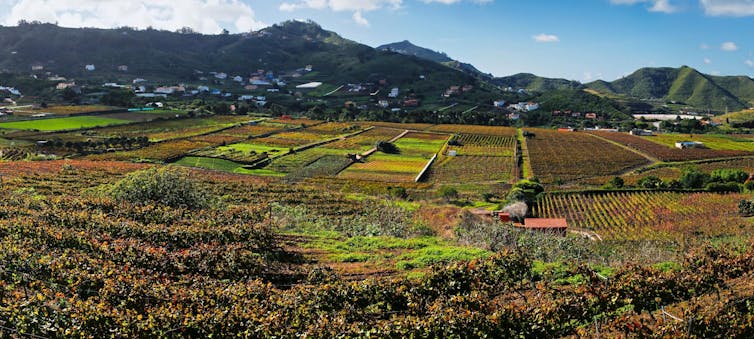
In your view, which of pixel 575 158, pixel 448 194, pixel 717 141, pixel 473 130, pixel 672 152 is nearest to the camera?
pixel 448 194

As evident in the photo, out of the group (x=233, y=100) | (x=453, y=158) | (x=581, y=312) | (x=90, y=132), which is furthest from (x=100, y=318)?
(x=233, y=100)

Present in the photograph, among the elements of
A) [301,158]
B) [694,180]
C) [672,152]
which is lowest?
[694,180]

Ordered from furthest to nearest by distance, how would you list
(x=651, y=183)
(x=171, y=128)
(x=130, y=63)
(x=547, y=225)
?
(x=130, y=63)
(x=171, y=128)
(x=651, y=183)
(x=547, y=225)

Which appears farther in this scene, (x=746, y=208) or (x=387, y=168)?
(x=387, y=168)

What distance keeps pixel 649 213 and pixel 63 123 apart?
78164 millimetres

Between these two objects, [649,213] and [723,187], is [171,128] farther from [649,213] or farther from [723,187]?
[723,187]

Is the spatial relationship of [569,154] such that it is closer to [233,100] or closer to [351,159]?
[351,159]

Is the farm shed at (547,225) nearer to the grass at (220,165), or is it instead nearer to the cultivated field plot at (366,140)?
the grass at (220,165)

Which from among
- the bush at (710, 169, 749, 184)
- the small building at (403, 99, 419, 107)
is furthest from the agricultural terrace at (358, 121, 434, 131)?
the bush at (710, 169, 749, 184)

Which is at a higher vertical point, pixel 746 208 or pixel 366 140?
pixel 366 140

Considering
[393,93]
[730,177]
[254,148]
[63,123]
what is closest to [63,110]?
[63,123]

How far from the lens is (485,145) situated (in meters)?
77.3

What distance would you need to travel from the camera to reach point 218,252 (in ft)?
50.4

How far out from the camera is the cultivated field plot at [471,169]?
5384cm
